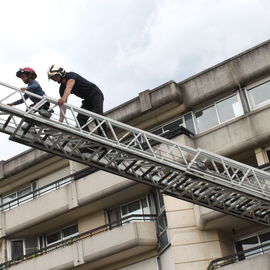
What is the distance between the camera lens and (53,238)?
26516 mm

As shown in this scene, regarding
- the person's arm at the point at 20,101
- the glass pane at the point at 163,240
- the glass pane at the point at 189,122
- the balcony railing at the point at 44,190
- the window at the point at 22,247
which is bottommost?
the glass pane at the point at 163,240

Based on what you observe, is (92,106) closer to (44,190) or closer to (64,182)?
(64,182)

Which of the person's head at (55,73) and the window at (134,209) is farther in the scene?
the window at (134,209)

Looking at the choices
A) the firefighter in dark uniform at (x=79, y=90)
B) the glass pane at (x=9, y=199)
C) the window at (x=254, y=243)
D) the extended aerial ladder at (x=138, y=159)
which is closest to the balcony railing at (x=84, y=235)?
the glass pane at (x=9, y=199)

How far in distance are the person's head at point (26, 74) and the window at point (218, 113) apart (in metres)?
11.0

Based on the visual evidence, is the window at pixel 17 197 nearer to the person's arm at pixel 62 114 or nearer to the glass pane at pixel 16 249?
the glass pane at pixel 16 249

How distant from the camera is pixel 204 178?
44.1 feet

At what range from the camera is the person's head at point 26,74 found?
12727mm

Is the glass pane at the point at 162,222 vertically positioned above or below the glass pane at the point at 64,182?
below

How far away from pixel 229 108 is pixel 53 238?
10127mm

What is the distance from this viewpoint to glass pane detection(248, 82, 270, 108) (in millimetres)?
21656

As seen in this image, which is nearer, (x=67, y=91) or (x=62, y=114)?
(x=62, y=114)

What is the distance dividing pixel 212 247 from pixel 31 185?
11096mm

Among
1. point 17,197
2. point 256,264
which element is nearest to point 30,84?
point 256,264
